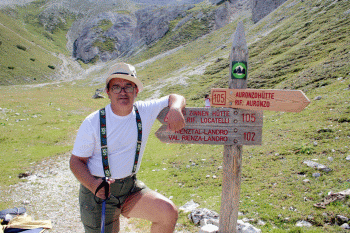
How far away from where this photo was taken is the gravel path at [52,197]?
7163 millimetres

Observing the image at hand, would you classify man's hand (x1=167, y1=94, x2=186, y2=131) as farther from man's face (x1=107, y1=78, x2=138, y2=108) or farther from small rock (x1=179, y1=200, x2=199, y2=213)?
small rock (x1=179, y1=200, x2=199, y2=213)

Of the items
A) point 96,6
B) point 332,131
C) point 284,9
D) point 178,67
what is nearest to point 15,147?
point 332,131

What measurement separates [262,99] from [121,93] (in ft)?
7.95

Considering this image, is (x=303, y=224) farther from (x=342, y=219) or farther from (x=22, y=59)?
(x=22, y=59)

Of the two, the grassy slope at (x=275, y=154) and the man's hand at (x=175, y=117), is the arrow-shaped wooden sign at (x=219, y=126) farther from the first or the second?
the grassy slope at (x=275, y=154)

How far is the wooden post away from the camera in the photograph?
4.29 meters

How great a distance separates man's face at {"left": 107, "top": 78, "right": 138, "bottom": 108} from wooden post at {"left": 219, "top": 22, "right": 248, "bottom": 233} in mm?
1883

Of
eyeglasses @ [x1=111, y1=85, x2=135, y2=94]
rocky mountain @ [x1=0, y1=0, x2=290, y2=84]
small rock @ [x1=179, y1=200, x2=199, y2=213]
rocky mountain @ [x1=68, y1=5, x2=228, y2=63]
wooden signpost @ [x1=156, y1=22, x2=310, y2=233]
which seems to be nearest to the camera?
eyeglasses @ [x1=111, y1=85, x2=135, y2=94]

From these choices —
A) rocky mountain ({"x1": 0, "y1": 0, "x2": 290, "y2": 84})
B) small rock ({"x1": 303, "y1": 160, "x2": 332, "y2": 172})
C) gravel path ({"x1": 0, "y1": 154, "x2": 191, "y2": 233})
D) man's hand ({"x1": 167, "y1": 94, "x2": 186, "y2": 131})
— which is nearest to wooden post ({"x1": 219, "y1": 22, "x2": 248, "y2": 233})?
man's hand ({"x1": 167, "y1": 94, "x2": 186, "y2": 131})

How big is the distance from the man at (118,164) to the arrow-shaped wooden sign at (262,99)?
0.94 m

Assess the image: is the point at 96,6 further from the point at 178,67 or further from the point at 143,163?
the point at 143,163

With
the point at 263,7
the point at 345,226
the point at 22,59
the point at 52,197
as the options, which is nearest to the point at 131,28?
the point at 22,59

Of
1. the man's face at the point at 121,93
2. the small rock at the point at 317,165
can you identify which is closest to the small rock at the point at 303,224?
the small rock at the point at 317,165

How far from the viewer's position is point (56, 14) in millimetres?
167875
